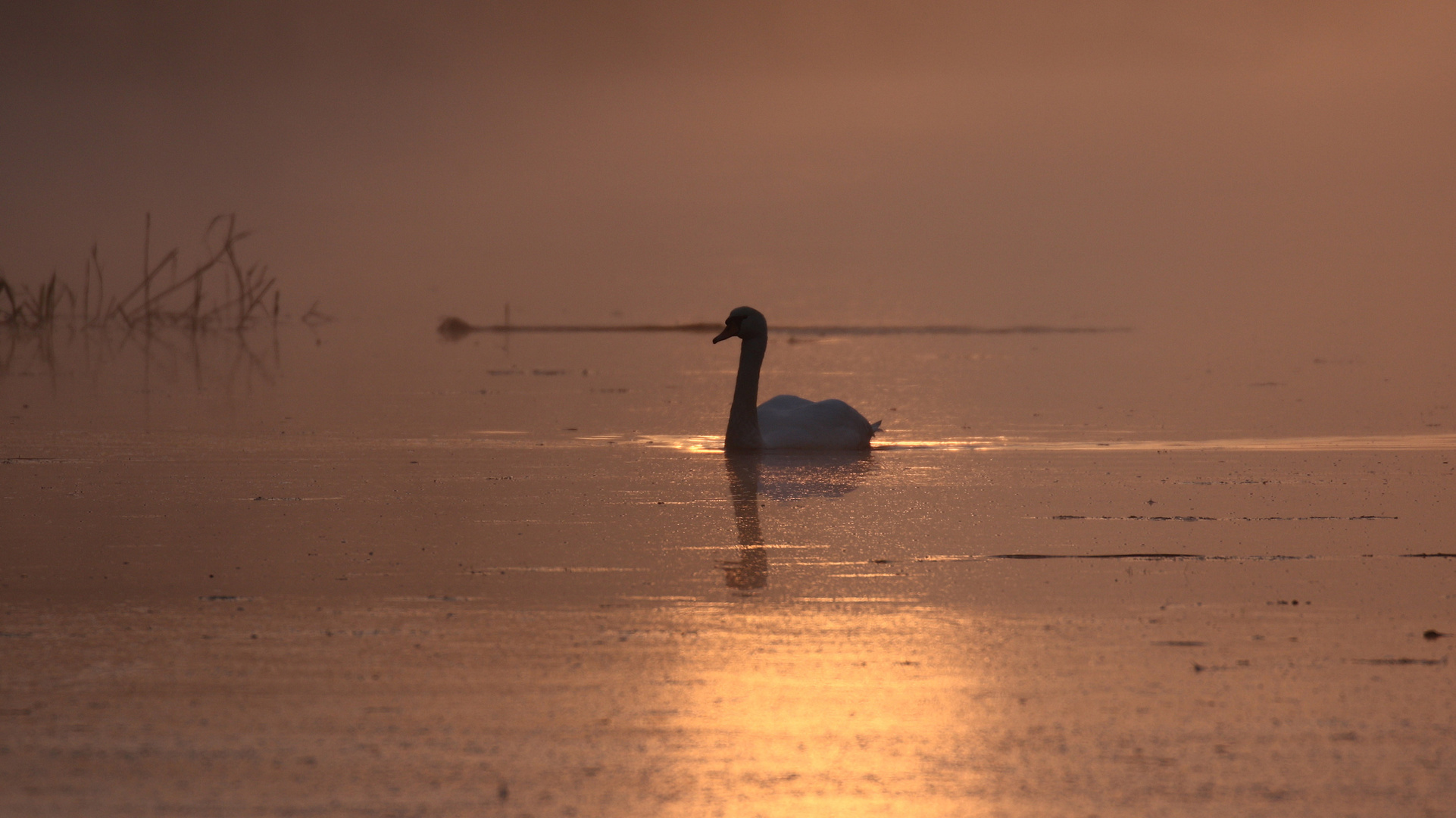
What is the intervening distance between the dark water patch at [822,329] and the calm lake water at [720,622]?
16.7 m

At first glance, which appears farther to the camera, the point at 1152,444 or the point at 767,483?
the point at 1152,444

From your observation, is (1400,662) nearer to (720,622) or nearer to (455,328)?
(720,622)

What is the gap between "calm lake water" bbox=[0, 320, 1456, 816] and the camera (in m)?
3.84

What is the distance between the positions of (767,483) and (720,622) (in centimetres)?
411

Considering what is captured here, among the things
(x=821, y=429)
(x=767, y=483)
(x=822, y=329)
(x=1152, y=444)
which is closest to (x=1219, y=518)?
(x=767, y=483)

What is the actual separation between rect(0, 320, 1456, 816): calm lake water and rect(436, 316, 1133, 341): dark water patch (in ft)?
54.9

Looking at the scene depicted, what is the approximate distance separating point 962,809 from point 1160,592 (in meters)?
2.63

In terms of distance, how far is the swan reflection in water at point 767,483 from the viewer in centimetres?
654

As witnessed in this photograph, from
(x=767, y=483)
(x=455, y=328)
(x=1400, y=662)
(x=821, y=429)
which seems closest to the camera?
(x=1400, y=662)

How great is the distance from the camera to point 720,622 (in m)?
5.45

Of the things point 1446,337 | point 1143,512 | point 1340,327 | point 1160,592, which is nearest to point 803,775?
point 1160,592

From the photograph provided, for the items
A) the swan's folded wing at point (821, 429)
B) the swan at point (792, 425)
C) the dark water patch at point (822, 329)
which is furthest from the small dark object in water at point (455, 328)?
the swan's folded wing at point (821, 429)

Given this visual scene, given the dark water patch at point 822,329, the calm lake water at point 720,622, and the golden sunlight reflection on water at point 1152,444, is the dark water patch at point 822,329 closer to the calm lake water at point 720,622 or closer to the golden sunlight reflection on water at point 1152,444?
the calm lake water at point 720,622

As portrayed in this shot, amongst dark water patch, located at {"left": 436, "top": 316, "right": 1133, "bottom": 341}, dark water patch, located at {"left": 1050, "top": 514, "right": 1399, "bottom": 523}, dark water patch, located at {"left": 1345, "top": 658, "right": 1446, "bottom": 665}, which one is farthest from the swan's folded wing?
dark water patch, located at {"left": 436, "top": 316, "right": 1133, "bottom": 341}
